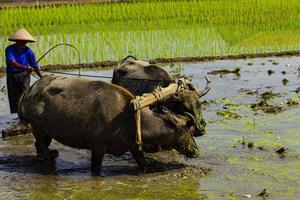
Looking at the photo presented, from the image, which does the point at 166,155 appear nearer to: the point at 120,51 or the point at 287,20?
the point at 120,51

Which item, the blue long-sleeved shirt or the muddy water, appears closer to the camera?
the muddy water

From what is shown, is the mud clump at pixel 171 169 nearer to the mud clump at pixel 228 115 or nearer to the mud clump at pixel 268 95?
the mud clump at pixel 228 115

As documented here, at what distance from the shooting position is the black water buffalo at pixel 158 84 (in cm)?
682

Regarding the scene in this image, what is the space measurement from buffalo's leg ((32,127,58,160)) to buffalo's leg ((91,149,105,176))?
78 centimetres

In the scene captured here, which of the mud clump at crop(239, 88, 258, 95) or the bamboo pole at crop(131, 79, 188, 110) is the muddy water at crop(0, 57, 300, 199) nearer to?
the bamboo pole at crop(131, 79, 188, 110)

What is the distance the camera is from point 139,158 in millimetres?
6402

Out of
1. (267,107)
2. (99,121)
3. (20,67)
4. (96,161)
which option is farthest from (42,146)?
(267,107)

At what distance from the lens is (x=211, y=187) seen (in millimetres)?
5980

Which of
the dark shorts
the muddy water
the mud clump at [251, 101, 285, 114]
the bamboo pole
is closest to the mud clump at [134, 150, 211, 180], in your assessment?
the muddy water

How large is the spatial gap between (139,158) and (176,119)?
23.4 inches

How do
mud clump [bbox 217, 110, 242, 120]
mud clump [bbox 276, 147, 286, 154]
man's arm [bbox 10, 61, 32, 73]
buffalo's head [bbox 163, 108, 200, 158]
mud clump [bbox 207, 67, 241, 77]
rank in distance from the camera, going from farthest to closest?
mud clump [bbox 207, 67, 241, 77]
mud clump [bbox 217, 110, 242, 120]
man's arm [bbox 10, 61, 32, 73]
mud clump [bbox 276, 147, 286, 154]
buffalo's head [bbox 163, 108, 200, 158]

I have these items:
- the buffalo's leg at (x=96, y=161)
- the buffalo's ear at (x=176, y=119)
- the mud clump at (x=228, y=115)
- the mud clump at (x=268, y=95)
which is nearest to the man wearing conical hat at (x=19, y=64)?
the buffalo's leg at (x=96, y=161)

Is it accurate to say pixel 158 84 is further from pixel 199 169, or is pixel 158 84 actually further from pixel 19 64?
pixel 19 64

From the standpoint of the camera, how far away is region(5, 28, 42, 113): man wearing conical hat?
7859mm
